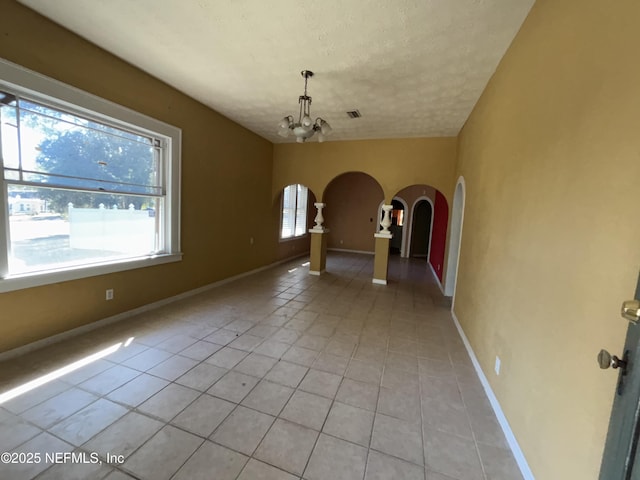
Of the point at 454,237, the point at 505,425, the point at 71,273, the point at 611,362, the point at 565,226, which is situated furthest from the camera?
the point at 454,237

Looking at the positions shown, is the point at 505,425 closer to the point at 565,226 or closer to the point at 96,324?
the point at 565,226

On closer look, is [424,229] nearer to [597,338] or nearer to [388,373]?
[388,373]

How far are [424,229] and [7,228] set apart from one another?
30.5 feet

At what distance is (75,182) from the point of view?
2.64 meters

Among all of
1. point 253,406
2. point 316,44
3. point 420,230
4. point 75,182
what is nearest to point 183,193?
point 75,182

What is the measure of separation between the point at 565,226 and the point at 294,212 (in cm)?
666

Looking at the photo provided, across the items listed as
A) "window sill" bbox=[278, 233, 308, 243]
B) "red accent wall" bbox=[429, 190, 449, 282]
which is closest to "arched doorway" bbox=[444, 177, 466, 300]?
"red accent wall" bbox=[429, 190, 449, 282]

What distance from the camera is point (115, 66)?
2.82m

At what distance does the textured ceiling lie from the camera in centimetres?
199

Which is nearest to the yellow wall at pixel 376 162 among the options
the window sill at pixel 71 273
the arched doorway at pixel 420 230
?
the window sill at pixel 71 273

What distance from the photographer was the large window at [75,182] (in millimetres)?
2244

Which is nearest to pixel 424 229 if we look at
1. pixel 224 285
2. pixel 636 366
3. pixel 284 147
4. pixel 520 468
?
pixel 284 147

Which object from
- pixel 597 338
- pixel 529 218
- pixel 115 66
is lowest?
pixel 597 338

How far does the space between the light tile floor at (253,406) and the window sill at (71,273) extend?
614 millimetres
